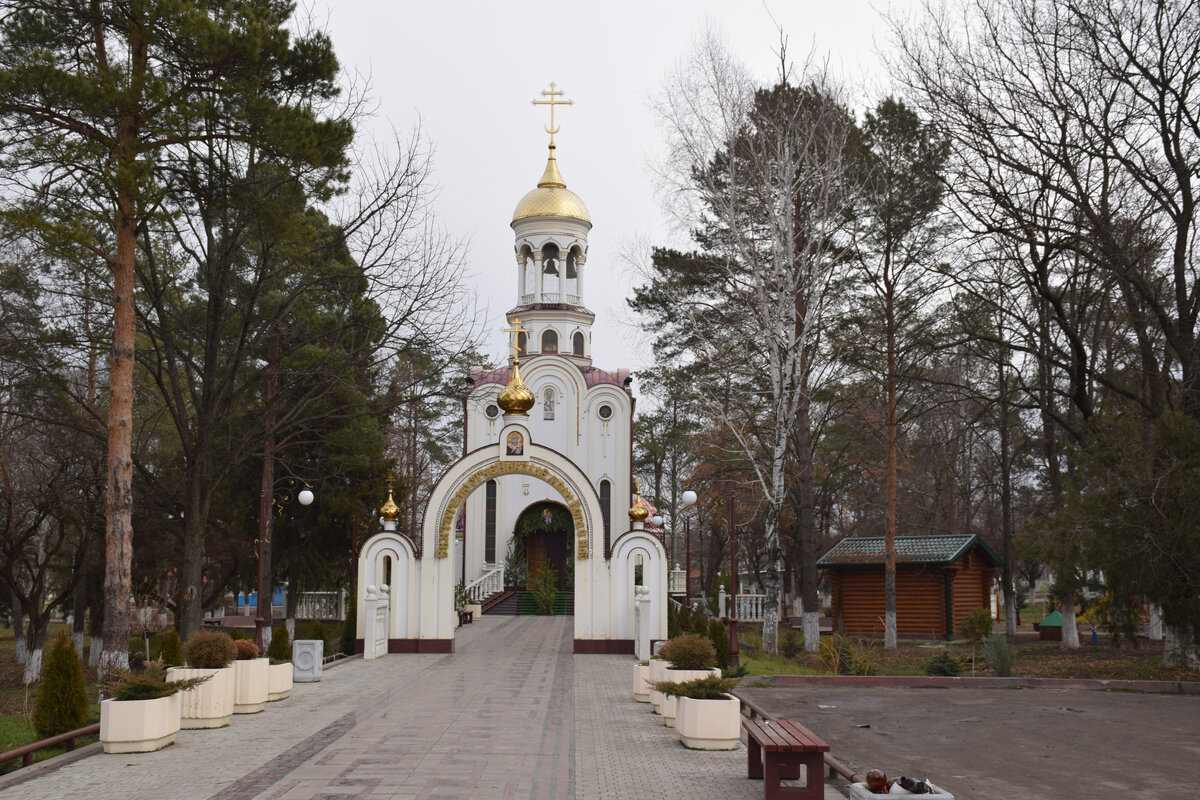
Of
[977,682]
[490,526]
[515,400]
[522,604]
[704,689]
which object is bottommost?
[522,604]

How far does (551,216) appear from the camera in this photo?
124ft

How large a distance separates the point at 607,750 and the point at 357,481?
1742 cm

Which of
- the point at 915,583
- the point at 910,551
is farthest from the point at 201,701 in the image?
the point at 915,583

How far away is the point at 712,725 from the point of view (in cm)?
1045

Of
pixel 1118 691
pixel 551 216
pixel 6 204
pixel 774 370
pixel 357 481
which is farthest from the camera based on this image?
pixel 551 216

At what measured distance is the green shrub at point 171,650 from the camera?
12.2m

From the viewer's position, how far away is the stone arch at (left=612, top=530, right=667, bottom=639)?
20969 mm

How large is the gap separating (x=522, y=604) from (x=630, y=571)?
14.0 m

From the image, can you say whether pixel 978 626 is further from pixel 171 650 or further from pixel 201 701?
pixel 171 650

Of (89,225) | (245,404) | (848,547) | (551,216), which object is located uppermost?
(551,216)

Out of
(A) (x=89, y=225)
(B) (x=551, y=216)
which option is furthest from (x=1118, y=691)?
(B) (x=551, y=216)

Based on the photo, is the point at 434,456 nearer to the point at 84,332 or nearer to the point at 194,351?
the point at 194,351

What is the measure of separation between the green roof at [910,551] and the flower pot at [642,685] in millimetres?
13964

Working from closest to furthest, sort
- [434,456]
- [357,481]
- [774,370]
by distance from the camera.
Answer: [774,370] < [357,481] < [434,456]
